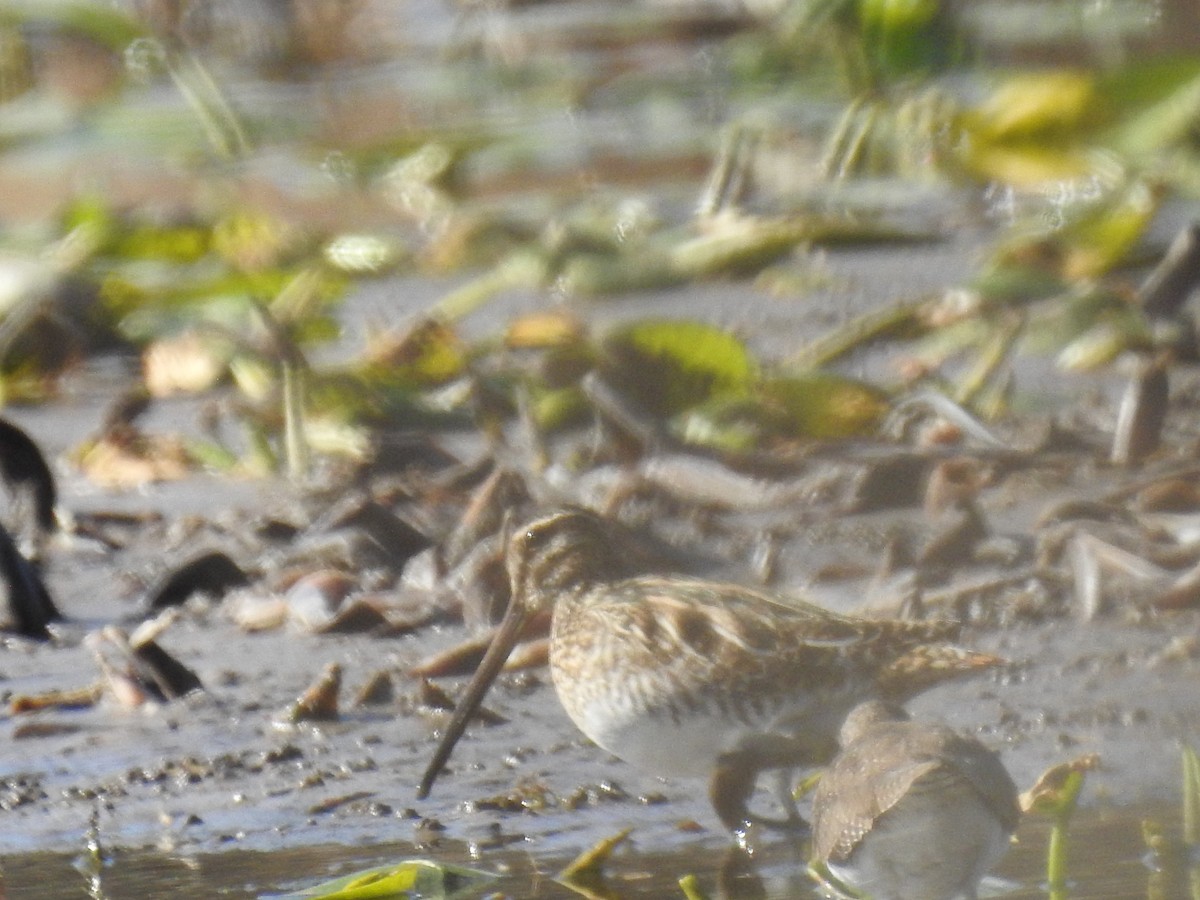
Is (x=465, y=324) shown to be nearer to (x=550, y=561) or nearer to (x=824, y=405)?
(x=824, y=405)

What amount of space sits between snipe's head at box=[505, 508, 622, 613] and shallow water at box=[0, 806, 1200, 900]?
837mm

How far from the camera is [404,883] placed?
Answer: 3.62 meters

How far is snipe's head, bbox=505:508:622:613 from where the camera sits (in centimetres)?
478

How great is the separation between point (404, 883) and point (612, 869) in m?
0.36

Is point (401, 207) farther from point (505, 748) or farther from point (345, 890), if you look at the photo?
point (345, 890)

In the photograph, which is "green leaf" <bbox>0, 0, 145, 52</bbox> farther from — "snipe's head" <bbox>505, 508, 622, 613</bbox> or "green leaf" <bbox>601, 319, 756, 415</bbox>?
"snipe's head" <bbox>505, 508, 622, 613</bbox>

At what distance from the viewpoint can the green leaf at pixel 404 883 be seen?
361 cm

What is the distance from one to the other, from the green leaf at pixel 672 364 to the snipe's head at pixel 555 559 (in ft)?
3.81

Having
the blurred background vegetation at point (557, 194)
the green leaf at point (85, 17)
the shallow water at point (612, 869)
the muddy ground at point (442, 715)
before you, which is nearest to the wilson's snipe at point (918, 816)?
the shallow water at point (612, 869)

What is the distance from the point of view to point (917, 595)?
4852 millimetres

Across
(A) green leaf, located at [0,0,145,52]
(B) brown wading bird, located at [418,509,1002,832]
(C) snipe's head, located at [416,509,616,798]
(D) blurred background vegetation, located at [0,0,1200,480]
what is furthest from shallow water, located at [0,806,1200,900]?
(A) green leaf, located at [0,0,145,52]

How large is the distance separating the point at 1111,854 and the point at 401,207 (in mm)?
5753

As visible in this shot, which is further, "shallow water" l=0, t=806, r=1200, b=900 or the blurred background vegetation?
the blurred background vegetation

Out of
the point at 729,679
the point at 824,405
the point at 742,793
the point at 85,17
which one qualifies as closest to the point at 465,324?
the point at 824,405
